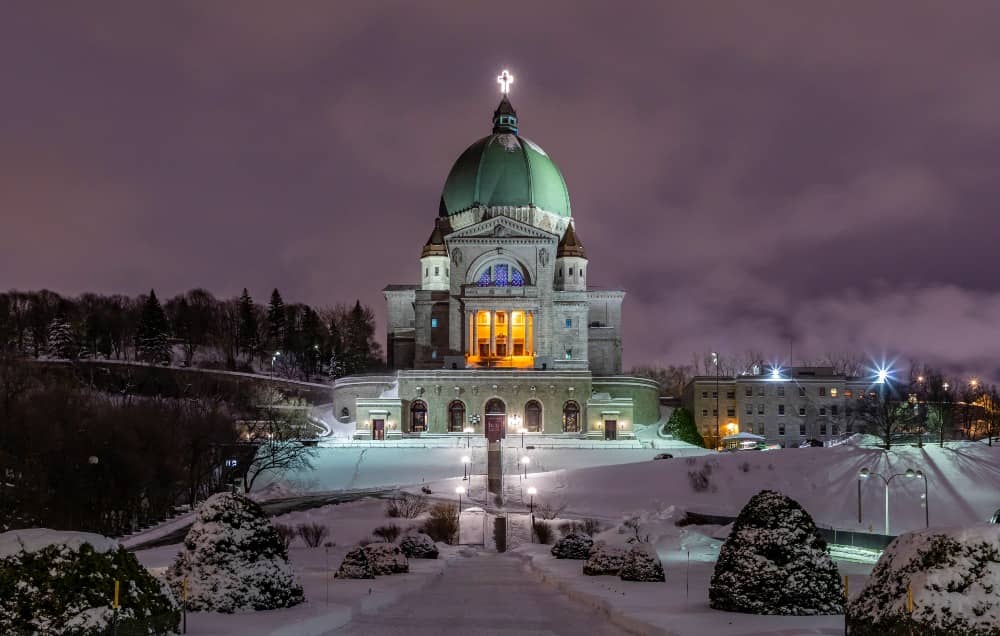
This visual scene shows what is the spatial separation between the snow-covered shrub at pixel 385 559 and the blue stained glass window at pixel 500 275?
64.6 m

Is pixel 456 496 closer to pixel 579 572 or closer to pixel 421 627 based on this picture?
pixel 579 572

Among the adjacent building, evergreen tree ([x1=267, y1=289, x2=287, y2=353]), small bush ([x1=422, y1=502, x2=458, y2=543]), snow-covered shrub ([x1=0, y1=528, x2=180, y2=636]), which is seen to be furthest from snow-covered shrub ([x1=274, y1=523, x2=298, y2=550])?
evergreen tree ([x1=267, y1=289, x2=287, y2=353])

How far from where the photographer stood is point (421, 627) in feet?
64.5

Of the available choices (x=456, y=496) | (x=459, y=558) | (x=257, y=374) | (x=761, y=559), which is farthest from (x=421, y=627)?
(x=257, y=374)

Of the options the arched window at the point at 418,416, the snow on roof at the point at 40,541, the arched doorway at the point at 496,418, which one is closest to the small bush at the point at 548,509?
the arched doorway at the point at 496,418

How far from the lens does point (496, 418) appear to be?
274 ft

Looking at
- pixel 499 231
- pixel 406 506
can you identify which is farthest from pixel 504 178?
pixel 406 506

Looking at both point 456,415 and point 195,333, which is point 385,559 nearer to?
point 456,415

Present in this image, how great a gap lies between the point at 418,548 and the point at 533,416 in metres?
47.4

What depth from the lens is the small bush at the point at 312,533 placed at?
4297 centimetres

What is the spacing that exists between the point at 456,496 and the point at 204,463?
16920 millimetres

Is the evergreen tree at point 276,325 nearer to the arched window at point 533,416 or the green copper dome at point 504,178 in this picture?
the green copper dome at point 504,178

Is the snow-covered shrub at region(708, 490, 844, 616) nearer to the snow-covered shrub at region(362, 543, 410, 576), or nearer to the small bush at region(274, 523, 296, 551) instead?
the snow-covered shrub at region(362, 543, 410, 576)

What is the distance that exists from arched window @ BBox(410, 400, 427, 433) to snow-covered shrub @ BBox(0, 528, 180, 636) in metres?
68.0
